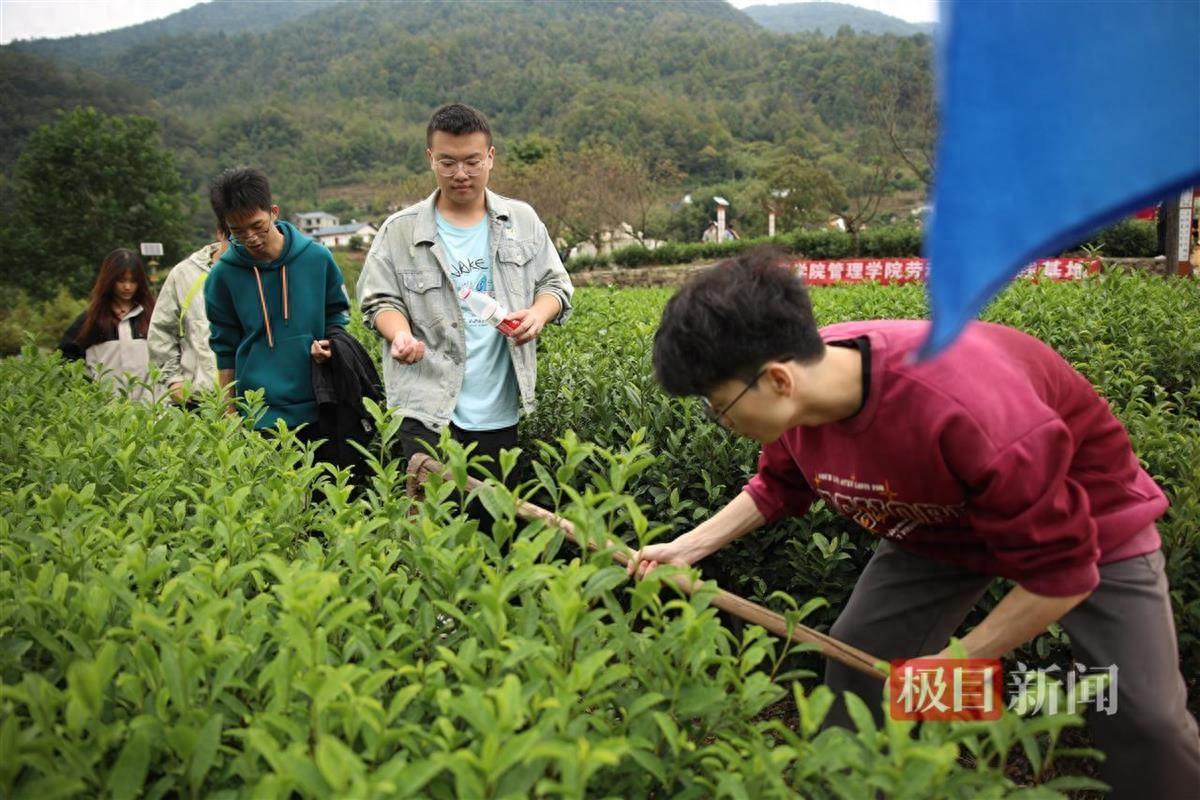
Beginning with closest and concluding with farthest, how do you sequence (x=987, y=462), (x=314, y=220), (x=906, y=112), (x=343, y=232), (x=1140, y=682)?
(x=987, y=462), (x=1140, y=682), (x=906, y=112), (x=343, y=232), (x=314, y=220)

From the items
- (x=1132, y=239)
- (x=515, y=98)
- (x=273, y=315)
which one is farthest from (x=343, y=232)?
(x=273, y=315)

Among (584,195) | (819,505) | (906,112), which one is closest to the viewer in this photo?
(819,505)

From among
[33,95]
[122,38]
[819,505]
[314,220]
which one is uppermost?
[122,38]

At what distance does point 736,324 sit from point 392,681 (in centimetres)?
84

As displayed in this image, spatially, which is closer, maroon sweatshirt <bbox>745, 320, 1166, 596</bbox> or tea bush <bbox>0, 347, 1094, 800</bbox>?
tea bush <bbox>0, 347, 1094, 800</bbox>

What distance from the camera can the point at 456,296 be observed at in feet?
11.0

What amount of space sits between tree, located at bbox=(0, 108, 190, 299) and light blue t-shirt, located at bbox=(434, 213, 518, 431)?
3402 centimetres

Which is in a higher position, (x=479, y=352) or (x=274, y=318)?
(x=274, y=318)

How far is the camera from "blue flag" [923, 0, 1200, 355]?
100cm

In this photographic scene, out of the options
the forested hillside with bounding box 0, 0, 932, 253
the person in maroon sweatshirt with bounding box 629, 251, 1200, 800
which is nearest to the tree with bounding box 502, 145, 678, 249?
the forested hillside with bounding box 0, 0, 932, 253

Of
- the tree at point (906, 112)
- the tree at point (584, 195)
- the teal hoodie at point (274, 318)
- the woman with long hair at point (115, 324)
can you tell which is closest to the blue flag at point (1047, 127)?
the teal hoodie at point (274, 318)

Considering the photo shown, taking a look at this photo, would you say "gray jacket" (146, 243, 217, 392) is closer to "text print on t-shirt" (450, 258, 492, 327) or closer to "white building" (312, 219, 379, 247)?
"text print on t-shirt" (450, 258, 492, 327)

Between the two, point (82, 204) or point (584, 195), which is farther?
point (584, 195)

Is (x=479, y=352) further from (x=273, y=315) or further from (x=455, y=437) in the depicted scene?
(x=273, y=315)
